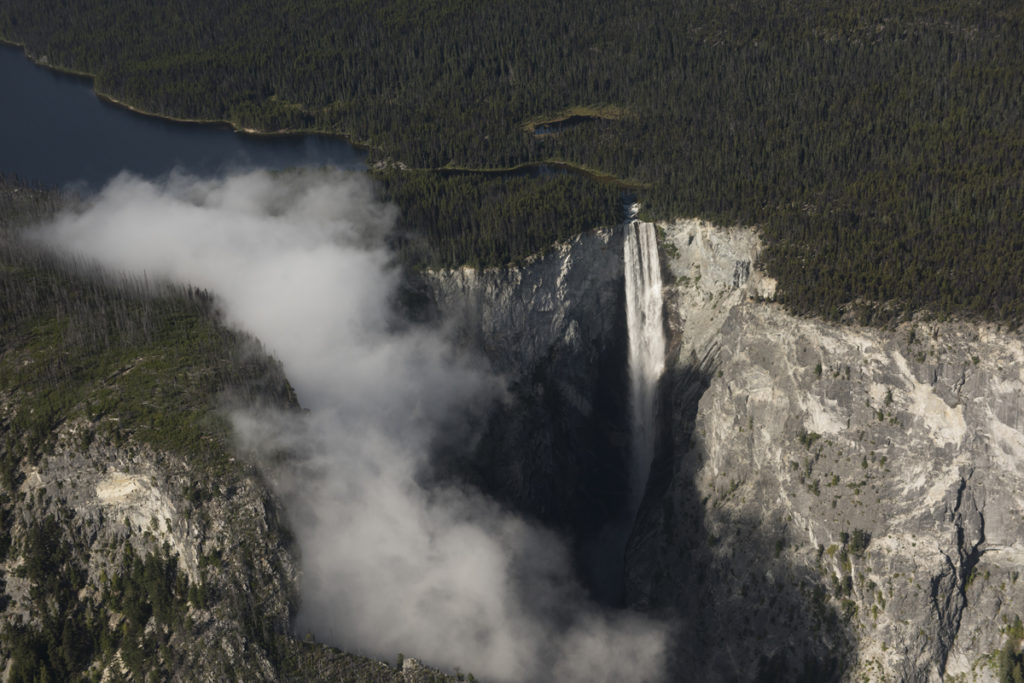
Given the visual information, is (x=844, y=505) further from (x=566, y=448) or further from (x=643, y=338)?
(x=643, y=338)

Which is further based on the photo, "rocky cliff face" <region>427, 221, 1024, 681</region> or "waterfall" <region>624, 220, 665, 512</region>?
"waterfall" <region>624, 220, 665, 512</region>

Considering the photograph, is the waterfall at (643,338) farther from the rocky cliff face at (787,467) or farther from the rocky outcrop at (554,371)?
the rocky cliff face at (787,467)

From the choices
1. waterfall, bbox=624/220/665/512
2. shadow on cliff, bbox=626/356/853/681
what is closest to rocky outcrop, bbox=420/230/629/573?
waterfall, bbox=624/220/665/512

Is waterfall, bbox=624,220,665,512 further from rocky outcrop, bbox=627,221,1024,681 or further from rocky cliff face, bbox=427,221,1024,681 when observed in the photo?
rocky outcrop, bbox=627,221,1024,681

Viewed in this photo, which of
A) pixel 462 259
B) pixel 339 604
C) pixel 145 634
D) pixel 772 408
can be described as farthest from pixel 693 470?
pixel 145 634

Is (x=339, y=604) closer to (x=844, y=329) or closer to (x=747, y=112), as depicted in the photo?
(x=844, y=329)
